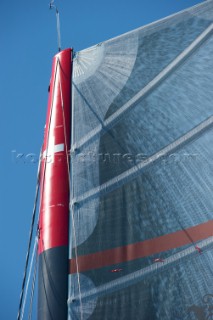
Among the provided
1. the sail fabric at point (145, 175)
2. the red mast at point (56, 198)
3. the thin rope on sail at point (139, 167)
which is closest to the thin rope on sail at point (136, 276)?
the sail fabric at point (145, 175)

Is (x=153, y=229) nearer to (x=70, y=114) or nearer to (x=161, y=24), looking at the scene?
(x=70, y=114)

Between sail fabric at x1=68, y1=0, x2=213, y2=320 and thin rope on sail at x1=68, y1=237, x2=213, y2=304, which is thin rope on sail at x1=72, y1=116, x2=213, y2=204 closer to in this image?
sail fabric at x1=68, y1=0, x2=213, y2=320

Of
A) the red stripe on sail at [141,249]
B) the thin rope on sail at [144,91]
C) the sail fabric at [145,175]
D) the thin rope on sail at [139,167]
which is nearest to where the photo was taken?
the sail fabric at [145,175]

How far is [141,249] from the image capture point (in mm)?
3293

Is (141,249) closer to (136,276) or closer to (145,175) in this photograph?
(136,276)

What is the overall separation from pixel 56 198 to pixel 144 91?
122cm

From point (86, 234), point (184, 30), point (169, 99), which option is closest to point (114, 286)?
point (86, 234)

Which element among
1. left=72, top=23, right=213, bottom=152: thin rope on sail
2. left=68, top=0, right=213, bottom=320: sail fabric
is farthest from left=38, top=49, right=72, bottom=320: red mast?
left=72, top=23, right=213, bottom=152: thin rope on sail

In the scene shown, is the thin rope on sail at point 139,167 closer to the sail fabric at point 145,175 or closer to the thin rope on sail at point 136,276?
the sail fabric at point 145,175

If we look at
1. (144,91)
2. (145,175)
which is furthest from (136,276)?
A: (144,91)

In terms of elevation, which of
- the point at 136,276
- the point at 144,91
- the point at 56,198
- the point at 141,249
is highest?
the point at 144,91

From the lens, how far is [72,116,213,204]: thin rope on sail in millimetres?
3476

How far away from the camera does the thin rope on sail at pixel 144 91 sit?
3.75 metres

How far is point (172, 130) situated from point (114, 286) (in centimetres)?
135
